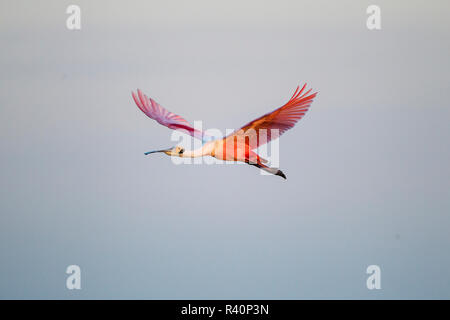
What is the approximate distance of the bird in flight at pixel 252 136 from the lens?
15.6 feet

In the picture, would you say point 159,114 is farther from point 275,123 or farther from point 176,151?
point 275,123

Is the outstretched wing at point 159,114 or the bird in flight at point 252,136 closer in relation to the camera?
the bird in flight at point 252,136

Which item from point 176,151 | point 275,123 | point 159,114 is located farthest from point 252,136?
point 159,114

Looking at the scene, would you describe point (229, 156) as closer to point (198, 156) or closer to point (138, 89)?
point (198, 156)

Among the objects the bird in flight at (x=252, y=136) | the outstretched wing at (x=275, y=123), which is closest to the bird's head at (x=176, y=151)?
the bird in flight at (x=252, y=136)

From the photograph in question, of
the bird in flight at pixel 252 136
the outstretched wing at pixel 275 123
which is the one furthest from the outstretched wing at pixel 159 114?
the outstretched wing at pixel 275 123

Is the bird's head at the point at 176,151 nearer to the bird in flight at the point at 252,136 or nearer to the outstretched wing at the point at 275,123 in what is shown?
the bird in flight at the point at 252,136

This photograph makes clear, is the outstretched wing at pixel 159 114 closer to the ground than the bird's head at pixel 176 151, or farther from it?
farther from it

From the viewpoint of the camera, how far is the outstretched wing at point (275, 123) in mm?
4750

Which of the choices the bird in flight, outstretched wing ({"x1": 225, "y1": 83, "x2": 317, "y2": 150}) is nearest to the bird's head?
the bird in flight

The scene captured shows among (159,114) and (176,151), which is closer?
(176,151)

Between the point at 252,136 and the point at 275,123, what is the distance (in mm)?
164

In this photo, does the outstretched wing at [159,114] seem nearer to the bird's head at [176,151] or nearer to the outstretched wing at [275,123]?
the bird's head at [176,151]

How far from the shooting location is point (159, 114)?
5.20 meters
